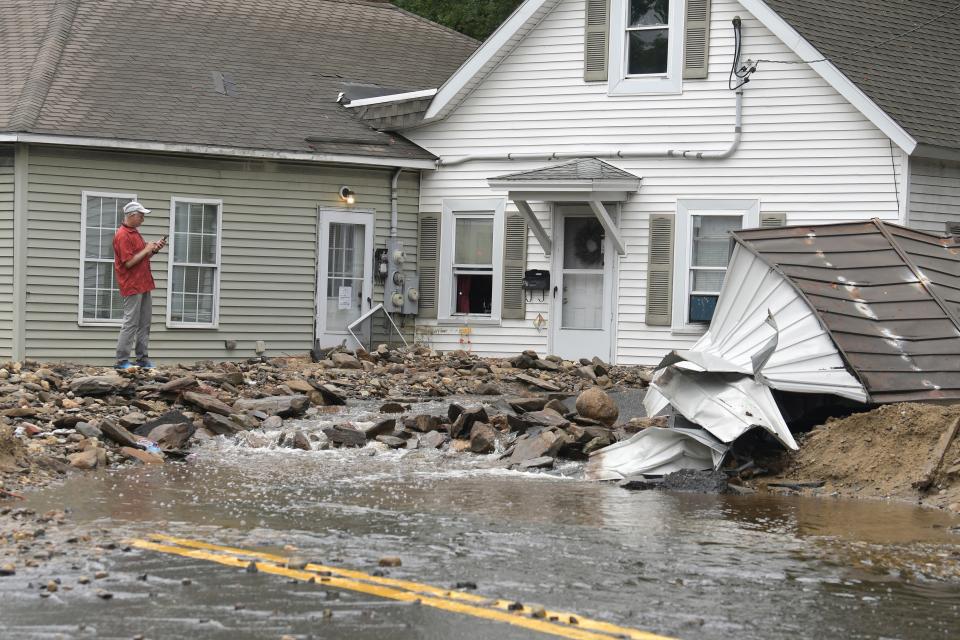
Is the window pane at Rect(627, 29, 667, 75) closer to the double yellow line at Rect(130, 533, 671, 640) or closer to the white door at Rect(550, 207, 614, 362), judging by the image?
the white door at Rect(550, 207, 614, 362)

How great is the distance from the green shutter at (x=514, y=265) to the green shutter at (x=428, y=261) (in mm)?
1175

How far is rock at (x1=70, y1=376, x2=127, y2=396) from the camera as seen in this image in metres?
14.5

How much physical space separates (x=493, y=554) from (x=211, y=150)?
13.3m

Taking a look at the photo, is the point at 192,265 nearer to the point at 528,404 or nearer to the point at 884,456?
the point at 528,404

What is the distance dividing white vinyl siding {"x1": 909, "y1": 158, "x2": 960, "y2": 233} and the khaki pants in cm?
1005

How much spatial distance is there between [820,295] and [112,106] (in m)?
11.6

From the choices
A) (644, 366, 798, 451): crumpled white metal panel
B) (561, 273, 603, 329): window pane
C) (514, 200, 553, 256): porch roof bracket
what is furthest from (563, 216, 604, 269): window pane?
(644, 366, 798, 451): crumpled white metal panel

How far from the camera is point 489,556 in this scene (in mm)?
8062

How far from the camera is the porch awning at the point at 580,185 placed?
2020cm

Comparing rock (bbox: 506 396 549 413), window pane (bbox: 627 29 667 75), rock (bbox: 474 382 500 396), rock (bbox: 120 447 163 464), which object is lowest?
rock (bbox: 120 447 163 464)

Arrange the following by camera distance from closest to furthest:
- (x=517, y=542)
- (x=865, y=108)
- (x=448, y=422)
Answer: (x=517, y=542), (x=448, y=422), (x=865, y=108)

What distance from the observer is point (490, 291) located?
72.3 feet

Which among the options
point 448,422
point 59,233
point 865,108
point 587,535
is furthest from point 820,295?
point 59,233

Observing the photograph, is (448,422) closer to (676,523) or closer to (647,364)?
(676,523)
